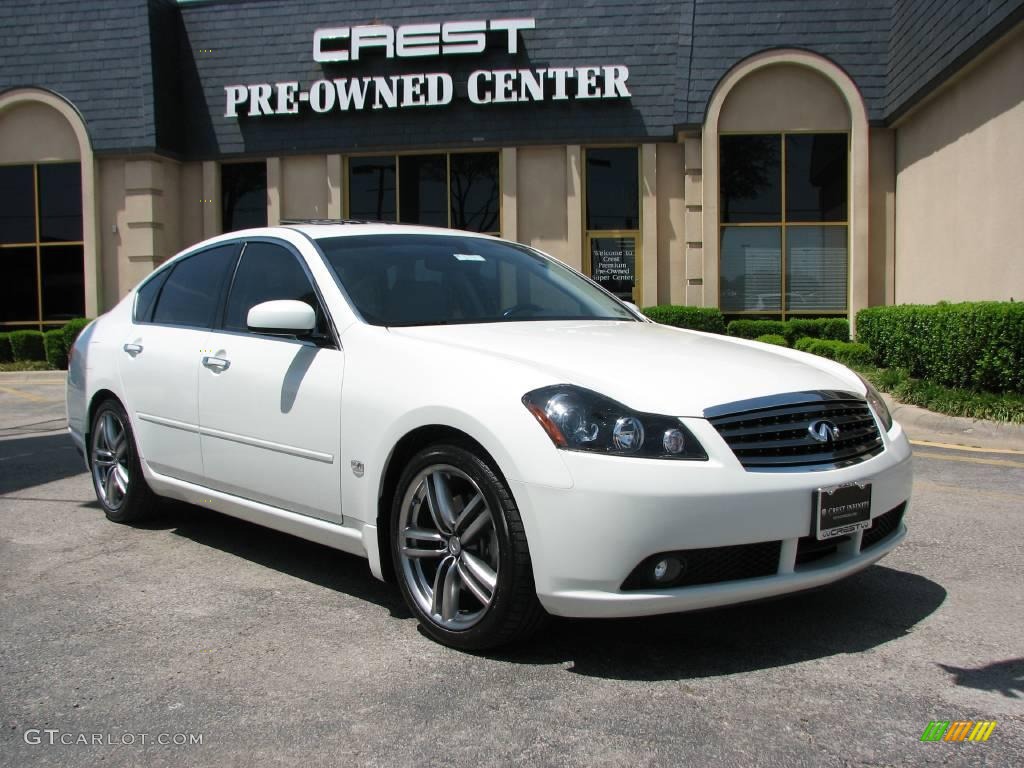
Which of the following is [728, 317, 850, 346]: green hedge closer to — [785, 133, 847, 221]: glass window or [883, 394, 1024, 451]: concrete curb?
[785, 133, 847, 221]: glass window

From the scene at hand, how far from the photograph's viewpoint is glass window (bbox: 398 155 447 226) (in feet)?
60.1

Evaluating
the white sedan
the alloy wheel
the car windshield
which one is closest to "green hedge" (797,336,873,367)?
the car windshield

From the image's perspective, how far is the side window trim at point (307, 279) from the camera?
162 inches

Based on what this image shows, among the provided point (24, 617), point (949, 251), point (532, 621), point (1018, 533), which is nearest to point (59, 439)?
point (24, 617)

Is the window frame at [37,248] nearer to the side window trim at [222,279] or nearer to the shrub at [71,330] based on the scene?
the shrub at [71,330]

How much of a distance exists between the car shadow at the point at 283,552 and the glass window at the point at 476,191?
42.1ft

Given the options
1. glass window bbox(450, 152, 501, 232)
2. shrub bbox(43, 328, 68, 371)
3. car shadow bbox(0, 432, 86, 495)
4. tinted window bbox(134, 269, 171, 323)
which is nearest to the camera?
tinted window bbox(134, 269, 171, 323)

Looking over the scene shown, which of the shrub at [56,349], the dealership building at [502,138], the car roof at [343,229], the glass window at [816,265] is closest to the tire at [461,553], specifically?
the car roof at [343,229]

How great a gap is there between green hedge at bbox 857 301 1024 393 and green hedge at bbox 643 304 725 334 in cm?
467

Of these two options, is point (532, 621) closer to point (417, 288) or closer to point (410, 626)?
point (410, 626)

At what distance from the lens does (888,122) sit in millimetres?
16453

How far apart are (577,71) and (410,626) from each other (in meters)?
14.9

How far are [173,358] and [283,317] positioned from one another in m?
1.24

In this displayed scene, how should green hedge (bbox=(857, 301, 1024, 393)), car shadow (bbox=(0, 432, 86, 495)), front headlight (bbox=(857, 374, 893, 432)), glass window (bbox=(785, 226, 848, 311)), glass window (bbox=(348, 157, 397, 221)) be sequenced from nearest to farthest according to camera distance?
front headlight (bbox=(857, 374, 893, 432)), car shadow (bbox=(0, 432, 86, 495)), green hedge (bbox=(857, 301, 1024, 393)), glass window (bbox=(785, 226, 848, 311)), glass window (bbox=(348, 157, 397, 221))
